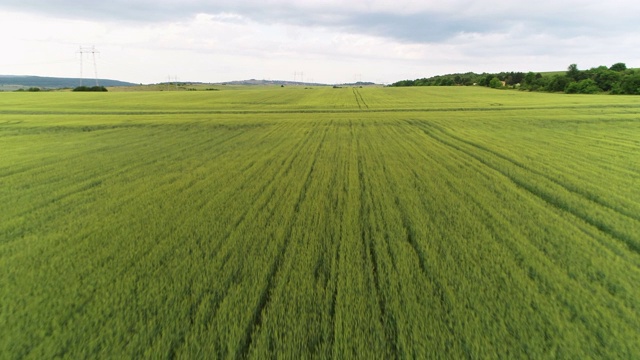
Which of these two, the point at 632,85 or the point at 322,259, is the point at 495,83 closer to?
the point at 632,85

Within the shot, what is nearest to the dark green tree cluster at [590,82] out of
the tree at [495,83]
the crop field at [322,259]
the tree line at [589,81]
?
the tree line at [589,81]

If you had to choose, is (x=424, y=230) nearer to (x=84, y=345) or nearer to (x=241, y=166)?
(x=84, y=345)

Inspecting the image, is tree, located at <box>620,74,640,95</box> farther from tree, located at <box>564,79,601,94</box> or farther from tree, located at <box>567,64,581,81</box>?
tree, located at <box>567,64,581,81</box>

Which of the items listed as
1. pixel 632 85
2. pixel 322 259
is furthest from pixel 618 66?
pixel 322 259

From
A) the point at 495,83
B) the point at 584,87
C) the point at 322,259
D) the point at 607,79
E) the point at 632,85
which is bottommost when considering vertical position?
the point at 322,259

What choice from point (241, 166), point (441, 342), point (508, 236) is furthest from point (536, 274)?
point (241, 166)

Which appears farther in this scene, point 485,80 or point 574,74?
point 485,80
